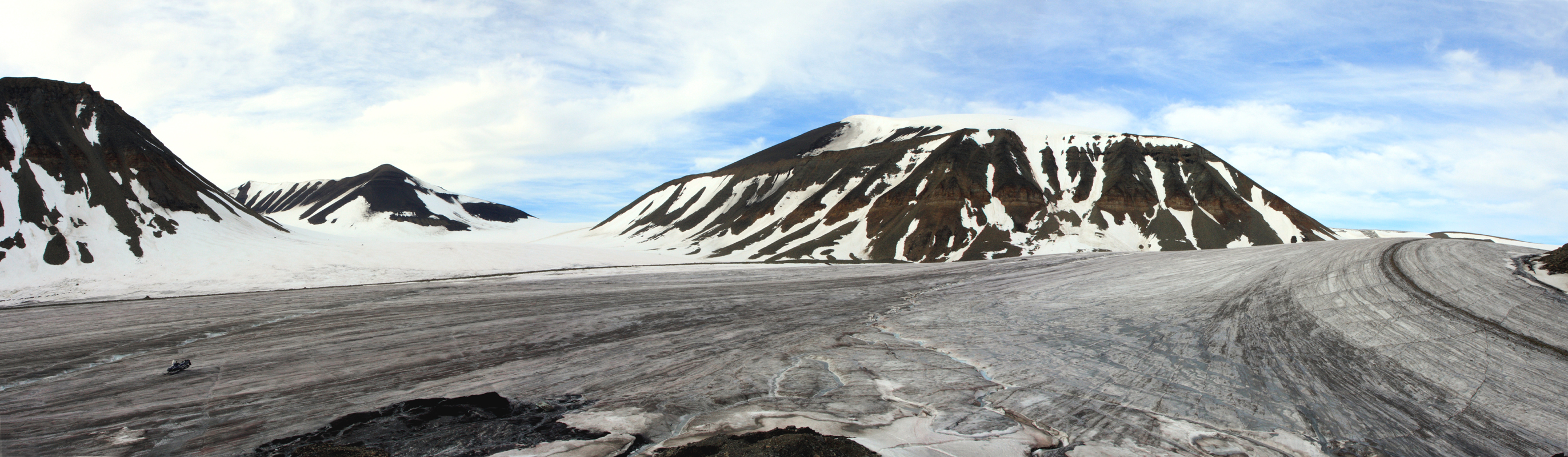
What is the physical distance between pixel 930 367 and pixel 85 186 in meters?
65.8

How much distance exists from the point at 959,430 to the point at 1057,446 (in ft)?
3.72

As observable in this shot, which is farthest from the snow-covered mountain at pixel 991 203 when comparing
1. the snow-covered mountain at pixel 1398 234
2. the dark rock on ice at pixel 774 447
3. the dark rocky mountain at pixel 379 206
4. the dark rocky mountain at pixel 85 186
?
the dark rocky mountain at pixel 379 206

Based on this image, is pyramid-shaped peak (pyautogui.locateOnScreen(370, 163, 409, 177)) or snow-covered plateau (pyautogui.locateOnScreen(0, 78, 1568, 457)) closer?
snow-covered plateau (pyautogui.locateOnScreen(0, 78, 1568, 457))

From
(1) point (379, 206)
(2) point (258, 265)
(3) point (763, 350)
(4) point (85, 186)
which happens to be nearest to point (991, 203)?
(3) point (763, 350)

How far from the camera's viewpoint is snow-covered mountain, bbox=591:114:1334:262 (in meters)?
70.2

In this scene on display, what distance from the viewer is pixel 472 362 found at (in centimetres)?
1331

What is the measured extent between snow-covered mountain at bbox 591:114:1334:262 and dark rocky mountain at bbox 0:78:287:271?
165 feet

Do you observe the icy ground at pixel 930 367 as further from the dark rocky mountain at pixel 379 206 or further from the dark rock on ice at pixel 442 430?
the dark rocky mountain at pixel 379 206

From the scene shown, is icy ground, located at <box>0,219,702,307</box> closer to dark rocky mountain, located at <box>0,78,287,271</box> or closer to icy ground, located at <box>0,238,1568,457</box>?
dark rocky mountain, located at <box>0,78,287,271</box>

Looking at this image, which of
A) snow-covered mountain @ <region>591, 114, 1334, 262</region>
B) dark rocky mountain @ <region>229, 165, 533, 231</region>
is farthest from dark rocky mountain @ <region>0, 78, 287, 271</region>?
dark rocky mountain @ <region>229, 165, 533, 231</region>

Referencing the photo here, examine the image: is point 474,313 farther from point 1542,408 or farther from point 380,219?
point 380,219

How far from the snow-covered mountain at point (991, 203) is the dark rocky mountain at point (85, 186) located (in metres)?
50.3

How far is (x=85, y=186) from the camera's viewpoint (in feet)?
159

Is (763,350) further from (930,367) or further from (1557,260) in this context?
(1557,260)
